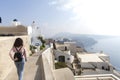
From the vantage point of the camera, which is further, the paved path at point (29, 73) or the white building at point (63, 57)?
the white building at point (63, 57)

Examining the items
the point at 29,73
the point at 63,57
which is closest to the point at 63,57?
the point at 63,57

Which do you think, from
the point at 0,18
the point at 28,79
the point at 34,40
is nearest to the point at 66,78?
the point at 28,79

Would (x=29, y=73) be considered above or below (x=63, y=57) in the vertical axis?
above

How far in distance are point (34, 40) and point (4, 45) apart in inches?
724

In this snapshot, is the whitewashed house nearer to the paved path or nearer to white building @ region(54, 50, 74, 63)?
white building @ region(54, 50, 74, 63)

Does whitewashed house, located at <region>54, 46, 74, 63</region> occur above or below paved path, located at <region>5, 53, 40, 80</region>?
below

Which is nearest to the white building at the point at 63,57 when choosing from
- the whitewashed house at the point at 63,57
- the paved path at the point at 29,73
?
the whitewashed house at the point at 63,57

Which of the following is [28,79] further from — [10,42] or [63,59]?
[63,59]

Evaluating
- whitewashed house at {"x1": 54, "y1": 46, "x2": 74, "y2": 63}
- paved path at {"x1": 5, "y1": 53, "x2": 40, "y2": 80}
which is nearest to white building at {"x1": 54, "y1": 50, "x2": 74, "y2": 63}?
whitewashed house at {"x1": 54, "y1": 46, "x2": 74, "y2": 63}

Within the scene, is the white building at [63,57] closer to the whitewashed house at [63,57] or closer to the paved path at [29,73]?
the whitewashed house at [63,57]

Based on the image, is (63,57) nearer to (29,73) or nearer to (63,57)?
(63,57)

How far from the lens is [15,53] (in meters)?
6.66

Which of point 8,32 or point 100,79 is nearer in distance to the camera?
point 100,79

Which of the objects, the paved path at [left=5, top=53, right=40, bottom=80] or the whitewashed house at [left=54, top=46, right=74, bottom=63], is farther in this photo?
the whitewashed house at [left=54, top=46, right=74, bottom=63]
